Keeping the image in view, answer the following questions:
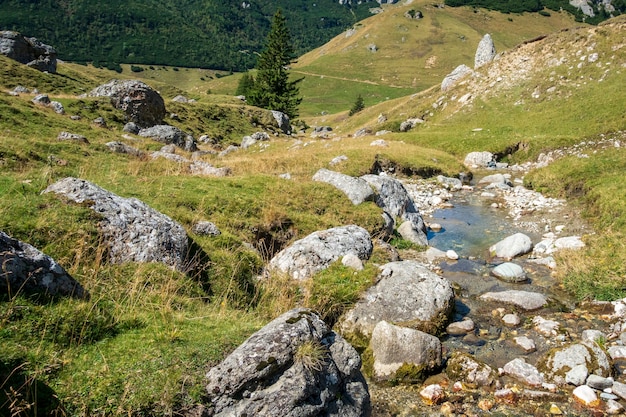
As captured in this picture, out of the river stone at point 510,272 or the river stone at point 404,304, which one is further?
the river stone at point 510,272

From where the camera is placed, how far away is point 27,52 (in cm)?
6247

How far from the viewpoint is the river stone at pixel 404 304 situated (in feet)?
36.8

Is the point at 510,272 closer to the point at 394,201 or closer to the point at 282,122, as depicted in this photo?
the point at 394,201

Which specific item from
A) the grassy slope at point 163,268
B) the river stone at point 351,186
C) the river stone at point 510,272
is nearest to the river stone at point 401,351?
the grassy slope at point 163,268

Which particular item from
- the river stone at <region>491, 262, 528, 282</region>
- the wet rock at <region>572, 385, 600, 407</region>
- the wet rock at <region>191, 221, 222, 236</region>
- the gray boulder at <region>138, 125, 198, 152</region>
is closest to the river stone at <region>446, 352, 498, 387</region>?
the wet rock at <region>572, 385, 600, 407</region>

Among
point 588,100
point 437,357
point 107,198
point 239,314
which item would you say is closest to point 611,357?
point 437,357

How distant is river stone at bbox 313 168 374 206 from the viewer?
19.4 metres

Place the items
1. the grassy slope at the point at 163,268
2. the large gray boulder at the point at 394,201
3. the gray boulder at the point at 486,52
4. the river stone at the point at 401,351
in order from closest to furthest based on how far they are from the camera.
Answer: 1. the grassy slope at the point at 163,268
2. the river stone at the point at 401,351
3. the large gray boulder at the point at 394,201
4. the gray boulder at the point at 486,52

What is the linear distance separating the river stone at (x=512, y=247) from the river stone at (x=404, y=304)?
6883mm

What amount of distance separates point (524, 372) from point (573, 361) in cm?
119

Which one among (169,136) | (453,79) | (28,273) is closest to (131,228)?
(28,273)

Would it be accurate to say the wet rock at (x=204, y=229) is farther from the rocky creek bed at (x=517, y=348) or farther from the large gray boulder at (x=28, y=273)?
the rocky creek bed at (x=517, y=348)

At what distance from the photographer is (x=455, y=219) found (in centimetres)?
2392

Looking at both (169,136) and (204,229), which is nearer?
(204,229)
